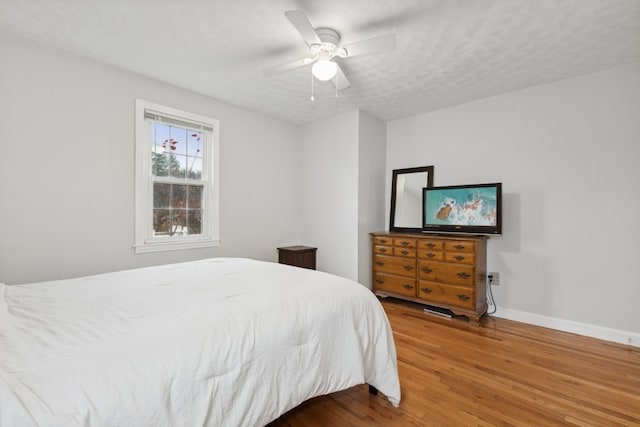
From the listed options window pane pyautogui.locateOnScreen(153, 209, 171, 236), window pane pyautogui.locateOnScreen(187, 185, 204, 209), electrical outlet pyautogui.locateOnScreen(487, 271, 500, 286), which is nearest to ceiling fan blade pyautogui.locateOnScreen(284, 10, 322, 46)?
window pane pyautogui.locateOnScreen(187, 185, 204, 209)

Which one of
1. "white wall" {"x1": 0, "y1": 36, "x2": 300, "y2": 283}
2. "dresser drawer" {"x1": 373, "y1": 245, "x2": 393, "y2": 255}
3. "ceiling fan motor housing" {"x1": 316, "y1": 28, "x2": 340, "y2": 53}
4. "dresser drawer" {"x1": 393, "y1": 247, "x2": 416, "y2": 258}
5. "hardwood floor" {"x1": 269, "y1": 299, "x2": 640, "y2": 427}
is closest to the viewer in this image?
"hardwood floor" {"x1": 269, "y1": 299, "x2": 640, "y2": 427}

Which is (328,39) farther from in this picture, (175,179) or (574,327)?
(574,327)

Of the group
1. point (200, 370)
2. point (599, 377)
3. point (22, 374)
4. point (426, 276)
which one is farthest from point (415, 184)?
point (22, 374)

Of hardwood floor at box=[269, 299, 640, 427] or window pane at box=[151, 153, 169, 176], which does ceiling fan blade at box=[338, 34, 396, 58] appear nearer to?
window pane at box=[151, 153, 169, 176]

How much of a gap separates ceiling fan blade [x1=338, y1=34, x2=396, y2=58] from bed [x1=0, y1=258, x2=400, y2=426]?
1.61 m

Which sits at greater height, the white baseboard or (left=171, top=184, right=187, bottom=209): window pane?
(left=171, top=184, right=187, bottom=209): window pane

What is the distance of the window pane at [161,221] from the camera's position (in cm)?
303

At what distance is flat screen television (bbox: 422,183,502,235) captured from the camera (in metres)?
3.11

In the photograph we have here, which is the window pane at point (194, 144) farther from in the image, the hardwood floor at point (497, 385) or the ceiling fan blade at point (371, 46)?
the hardwood floor at point (497, 385)

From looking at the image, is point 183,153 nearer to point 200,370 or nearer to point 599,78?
point 200,370

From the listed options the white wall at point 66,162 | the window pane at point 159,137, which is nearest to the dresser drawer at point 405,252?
the white wall at point 66,162

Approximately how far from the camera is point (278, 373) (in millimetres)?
1250

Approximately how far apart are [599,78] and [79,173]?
489 cm

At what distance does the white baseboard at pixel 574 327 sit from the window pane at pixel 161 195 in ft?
12.9
